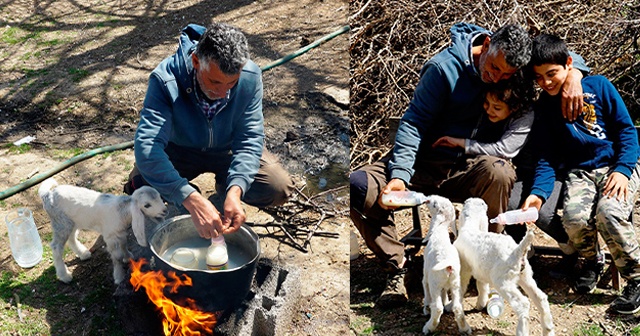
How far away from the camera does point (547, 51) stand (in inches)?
135

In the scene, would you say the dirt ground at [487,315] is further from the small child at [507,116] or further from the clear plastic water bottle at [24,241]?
the clear plastic water bottle at [24,241]

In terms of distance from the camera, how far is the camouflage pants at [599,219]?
3.30 meters

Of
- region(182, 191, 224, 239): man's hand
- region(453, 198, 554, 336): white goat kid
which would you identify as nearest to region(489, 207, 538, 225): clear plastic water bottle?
region(453, 198, 554, 336): white goat kid

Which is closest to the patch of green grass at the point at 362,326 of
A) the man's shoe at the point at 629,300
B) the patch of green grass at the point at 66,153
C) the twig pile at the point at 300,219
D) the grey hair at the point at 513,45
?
the twig pile at the point at 300,219

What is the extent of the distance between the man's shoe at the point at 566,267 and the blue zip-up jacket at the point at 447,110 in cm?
77

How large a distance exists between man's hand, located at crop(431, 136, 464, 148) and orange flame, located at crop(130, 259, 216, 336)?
5.10 feet

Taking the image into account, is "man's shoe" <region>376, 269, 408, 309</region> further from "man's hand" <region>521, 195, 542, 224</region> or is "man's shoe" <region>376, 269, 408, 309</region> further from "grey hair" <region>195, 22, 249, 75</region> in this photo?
"grey hair" <region>195, 22, 249, 75</region>

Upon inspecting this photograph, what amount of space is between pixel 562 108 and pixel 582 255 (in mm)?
803

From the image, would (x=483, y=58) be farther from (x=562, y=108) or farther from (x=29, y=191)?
(x=29, y=191)

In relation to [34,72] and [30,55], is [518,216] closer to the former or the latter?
[34,72]

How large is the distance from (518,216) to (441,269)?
64 cm

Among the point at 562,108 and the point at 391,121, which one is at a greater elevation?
the point at 562,108

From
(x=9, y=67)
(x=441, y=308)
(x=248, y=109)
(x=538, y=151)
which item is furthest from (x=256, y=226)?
(x=9, y=67)

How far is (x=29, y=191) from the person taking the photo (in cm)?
422
